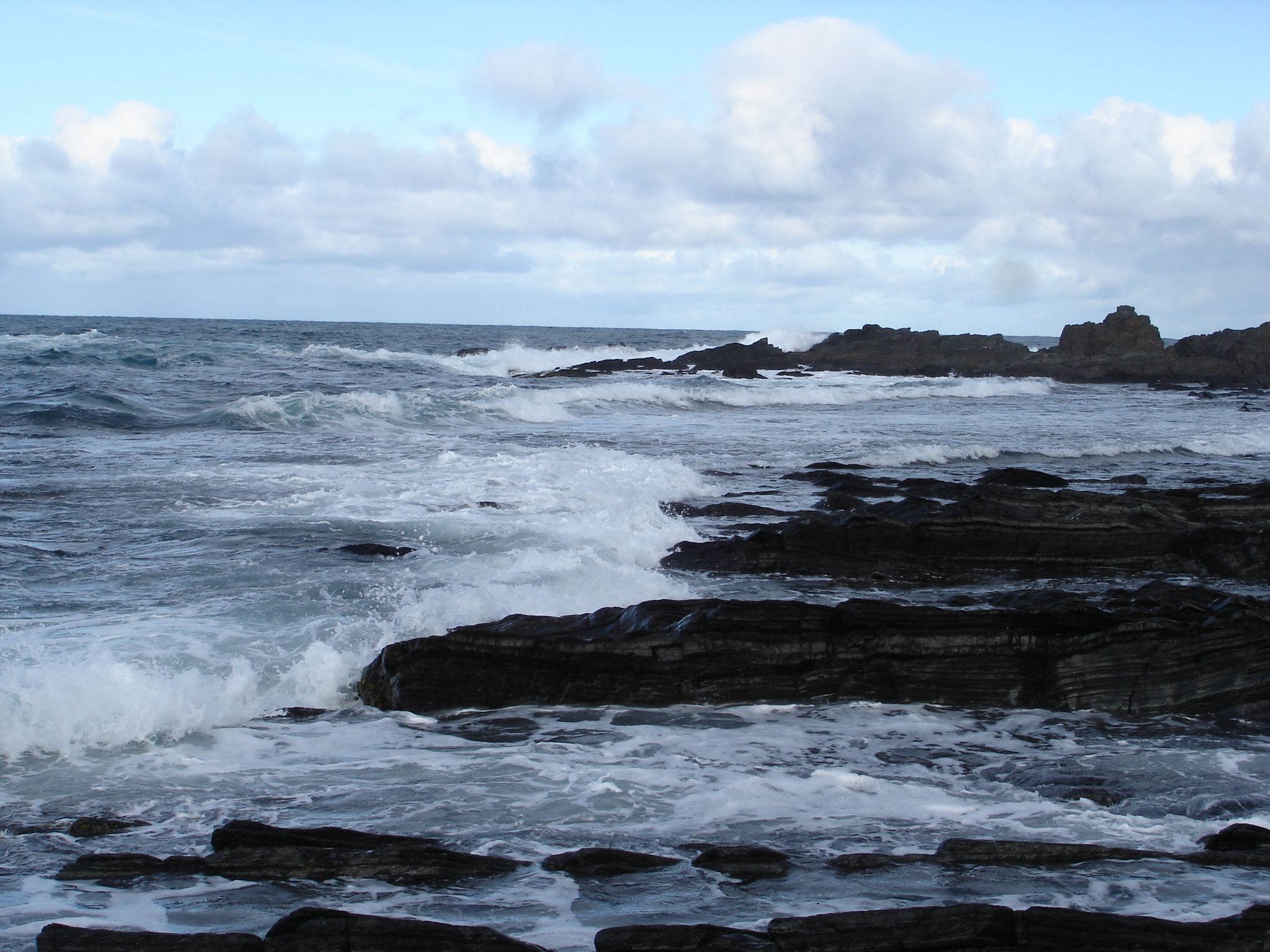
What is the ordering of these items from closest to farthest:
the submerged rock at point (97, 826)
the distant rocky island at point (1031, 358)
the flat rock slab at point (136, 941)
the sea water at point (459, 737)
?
the flat rock slab at point (136, 941) < the sea water at point (459, 737) < the submerged rock at point (97, 826) < the distant rocky island at point (1031, 358)

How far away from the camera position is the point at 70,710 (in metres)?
5.78

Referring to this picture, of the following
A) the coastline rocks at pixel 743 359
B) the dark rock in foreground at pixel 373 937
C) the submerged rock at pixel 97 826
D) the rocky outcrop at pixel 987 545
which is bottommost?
the submerged rock at pixel 97 826

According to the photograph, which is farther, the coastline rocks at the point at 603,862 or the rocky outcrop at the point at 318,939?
the coastline rocks at the point at 603,862

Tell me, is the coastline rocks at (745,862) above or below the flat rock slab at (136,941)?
below

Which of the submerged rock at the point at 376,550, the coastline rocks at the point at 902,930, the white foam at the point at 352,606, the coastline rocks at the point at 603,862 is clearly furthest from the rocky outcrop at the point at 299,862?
the submerged rock at the point at 376,550

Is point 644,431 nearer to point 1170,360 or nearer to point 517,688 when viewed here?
point 517,688

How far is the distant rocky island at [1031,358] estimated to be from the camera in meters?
48.6

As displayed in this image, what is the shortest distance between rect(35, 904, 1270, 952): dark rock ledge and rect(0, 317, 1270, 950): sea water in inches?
13.4

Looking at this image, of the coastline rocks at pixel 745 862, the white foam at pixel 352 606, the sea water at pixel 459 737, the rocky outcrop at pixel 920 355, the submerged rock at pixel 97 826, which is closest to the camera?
the sea water at pixel 459 737

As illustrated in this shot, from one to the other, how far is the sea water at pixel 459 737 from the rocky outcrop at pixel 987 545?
45 centimetres

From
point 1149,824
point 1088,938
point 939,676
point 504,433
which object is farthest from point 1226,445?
point 1088,938

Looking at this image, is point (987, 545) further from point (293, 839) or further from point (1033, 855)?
point (293, 839)

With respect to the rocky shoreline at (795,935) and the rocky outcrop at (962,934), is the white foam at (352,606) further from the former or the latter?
the rocky outcrop at (962,934)

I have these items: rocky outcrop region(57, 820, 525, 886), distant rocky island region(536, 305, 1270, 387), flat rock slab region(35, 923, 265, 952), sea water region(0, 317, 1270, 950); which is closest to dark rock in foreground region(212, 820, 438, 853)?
rocky outcrop region(57, 820, 525, 886)
